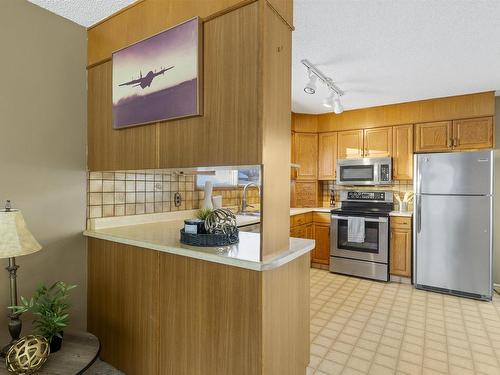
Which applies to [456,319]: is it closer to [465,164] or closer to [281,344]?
[465,164]

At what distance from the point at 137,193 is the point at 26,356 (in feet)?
4.30

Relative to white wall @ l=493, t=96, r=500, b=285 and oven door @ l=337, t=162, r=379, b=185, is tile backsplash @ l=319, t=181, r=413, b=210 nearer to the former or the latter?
oven door @ l=337, t=162, r=379, b=185

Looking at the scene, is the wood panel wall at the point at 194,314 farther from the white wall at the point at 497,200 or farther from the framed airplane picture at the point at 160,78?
the white wall at the point at 497,200

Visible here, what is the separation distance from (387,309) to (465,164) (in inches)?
71.4

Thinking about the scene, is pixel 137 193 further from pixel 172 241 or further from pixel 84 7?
pixel 84 7

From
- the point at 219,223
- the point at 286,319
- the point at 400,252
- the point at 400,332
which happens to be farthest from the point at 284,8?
the point at 400,252

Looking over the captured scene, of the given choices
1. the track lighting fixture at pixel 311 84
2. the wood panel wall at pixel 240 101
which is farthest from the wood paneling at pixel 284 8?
the track lighting fixture at pixel 311 84

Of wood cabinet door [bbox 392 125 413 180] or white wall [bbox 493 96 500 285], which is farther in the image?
wood cabinet door [bbox 392 125 413 180]

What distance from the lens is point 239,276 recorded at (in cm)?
134

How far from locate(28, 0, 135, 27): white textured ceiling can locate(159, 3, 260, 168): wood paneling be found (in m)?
0.79

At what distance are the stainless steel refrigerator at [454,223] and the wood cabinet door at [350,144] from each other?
0.89 meters

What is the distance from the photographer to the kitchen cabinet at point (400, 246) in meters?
3.64

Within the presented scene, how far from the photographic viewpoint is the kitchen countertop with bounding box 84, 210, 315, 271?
52.5 inches

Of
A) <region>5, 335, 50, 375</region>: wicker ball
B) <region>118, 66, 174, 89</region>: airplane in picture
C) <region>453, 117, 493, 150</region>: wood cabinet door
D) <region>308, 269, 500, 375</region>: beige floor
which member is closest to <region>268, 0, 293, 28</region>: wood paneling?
<region>118, 66, 174, 89</region>: airplane in picture
